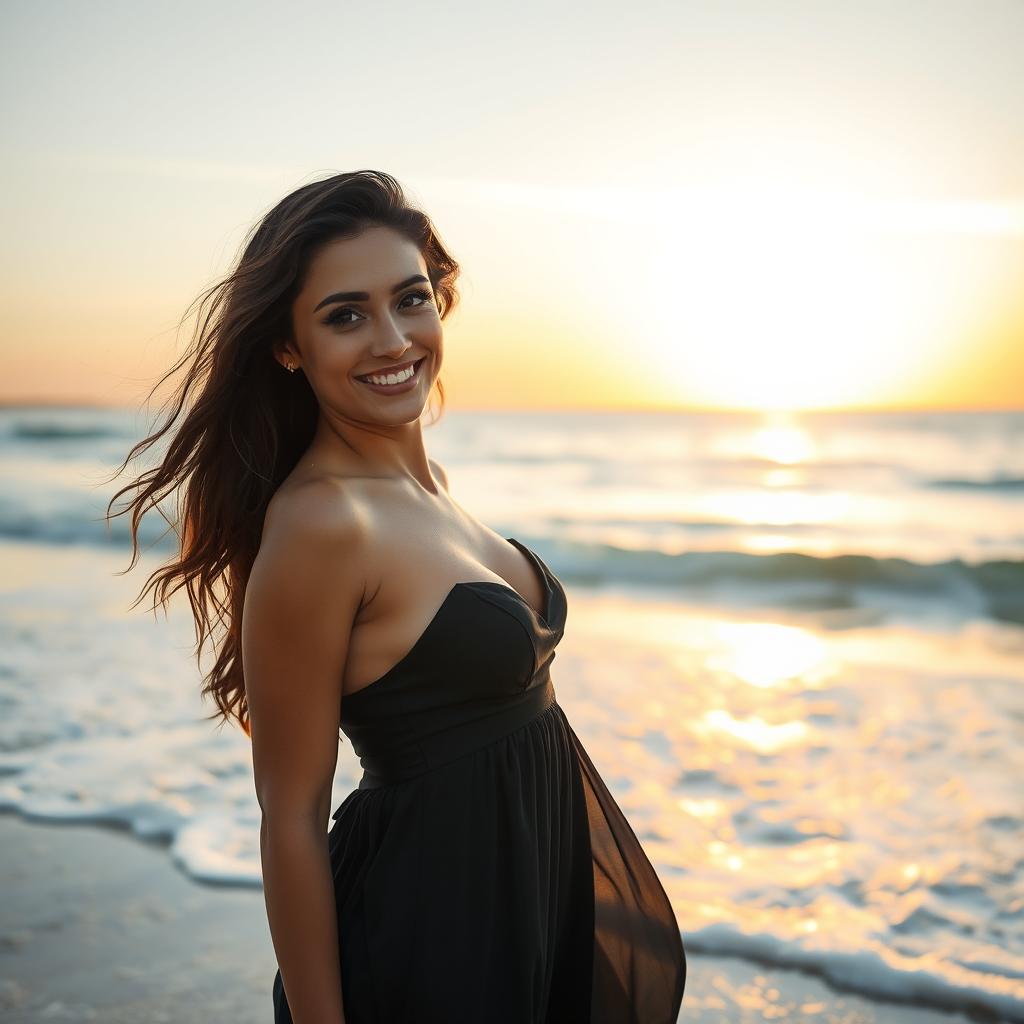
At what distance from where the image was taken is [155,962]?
3.77 m

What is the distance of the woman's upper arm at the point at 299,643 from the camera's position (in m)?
1.75

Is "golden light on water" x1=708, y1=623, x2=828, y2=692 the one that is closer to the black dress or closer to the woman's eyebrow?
the black dress

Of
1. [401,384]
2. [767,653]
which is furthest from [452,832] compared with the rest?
[767,653]

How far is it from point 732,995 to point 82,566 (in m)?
11.3

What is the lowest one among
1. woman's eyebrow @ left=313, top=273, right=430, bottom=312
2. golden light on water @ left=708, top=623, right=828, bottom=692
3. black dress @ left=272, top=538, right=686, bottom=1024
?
golden light on water @ left=708, top=623, right=828, bottom=692

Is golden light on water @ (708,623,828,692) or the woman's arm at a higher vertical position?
the woman's arm

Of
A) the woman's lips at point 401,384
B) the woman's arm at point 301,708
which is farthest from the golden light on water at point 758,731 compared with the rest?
the woman's arm at point 301,708

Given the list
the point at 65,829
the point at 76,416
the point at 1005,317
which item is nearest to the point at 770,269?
the point at 1005,317

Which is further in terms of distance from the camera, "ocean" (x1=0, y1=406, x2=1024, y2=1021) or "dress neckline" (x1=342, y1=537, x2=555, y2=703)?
"ocean" (x1=0, y1=406, x2=1024, y2=1021)

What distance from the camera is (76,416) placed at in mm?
44625

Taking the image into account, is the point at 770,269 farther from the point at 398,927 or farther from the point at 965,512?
the point at 398,927

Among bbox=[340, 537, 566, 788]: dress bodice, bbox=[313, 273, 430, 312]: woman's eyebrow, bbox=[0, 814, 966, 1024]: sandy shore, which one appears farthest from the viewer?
bbox=[0, 814, 966, 1024]: sandy shore

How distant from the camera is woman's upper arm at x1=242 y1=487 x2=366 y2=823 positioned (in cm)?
175

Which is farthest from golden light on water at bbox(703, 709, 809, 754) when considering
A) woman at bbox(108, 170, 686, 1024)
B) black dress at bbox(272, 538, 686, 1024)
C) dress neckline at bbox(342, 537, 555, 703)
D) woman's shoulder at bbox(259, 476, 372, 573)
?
woman's shoulder at bbox(259, 476, 372, 573)
